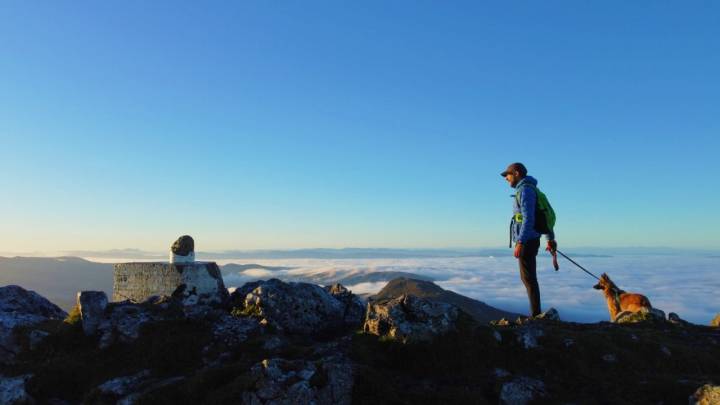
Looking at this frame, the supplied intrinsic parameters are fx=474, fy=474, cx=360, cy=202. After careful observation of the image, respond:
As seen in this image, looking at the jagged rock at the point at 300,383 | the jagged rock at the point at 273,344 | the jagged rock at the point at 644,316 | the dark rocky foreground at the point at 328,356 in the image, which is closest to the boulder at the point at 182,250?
the dark rocky foreground at the point at 328,356

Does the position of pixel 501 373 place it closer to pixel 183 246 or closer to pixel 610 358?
pixel 610 358

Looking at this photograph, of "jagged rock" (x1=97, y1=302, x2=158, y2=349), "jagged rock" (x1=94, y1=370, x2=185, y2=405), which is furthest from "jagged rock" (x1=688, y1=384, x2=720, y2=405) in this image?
"jagged rock" (x1=97, y1=302, x2=158, y2=349)

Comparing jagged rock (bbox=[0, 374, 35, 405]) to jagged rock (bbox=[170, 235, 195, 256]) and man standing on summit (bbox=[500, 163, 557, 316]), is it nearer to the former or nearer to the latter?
jagged rock (bbox=[170, 235, 195, 256])

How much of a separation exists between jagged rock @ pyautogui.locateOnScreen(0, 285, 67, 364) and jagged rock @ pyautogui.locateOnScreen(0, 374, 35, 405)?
163 centimetres

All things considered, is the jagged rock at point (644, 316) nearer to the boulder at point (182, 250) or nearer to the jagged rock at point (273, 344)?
the jagged rock at point (273, 344)

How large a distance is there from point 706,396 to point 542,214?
641cm

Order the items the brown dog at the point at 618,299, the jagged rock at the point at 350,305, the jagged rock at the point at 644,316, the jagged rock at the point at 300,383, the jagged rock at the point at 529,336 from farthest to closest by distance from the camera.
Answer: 1. the brown dog at the point at 618,299
2. the jagged rock at the point at 644,316
3. the jagged rock at the point at 350,305
4. the jagged rock at the point at 529,336
5. the jagged rock at the point at 300,383

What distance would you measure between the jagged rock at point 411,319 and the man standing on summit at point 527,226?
3.65 m

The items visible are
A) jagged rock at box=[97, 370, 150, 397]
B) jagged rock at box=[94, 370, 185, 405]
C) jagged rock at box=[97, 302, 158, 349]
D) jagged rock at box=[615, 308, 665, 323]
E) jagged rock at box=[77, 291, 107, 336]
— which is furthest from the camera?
jagged rock at box=[615, 308, 665, 323]

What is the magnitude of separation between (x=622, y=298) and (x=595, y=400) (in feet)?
37.3

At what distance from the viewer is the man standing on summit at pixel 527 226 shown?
12.7m

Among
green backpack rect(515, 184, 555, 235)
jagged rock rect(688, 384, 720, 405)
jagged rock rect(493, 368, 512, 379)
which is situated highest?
green backpack rect(515, 184, 555, 235)

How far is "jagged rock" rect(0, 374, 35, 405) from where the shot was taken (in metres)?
9.45

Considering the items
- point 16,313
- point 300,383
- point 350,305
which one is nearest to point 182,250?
point 16,313
